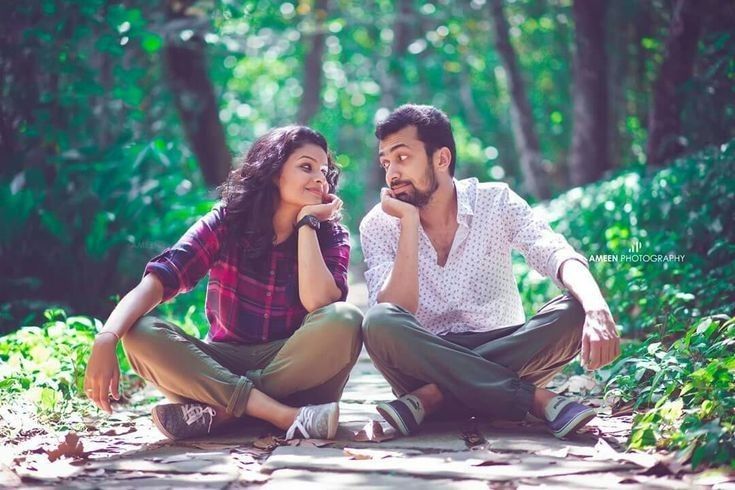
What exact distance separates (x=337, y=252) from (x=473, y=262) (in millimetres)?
602

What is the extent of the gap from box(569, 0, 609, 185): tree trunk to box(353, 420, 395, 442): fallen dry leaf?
6.73 meters

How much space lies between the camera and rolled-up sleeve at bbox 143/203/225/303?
331 centimetres

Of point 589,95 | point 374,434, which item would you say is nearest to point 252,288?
point 374,434

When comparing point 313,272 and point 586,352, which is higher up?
point 313,272

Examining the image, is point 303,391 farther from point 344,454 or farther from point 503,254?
point 503,254

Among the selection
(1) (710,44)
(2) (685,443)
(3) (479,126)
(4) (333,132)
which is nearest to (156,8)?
(1) (710,44)

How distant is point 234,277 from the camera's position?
3566mm

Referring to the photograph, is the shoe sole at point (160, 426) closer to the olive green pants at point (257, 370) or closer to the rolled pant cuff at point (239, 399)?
the olive green pants at point (257, 370)

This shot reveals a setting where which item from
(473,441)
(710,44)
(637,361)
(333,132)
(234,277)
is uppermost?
(333,132)

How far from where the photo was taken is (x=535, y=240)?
3.53m

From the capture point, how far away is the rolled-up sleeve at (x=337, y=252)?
3574mm

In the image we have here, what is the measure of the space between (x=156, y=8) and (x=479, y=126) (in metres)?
10.3

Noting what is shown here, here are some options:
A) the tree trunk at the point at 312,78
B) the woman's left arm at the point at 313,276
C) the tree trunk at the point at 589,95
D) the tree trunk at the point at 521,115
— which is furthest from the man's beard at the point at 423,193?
the tree trunk at the point at 312,78

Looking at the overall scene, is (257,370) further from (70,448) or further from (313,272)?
(70,448)
